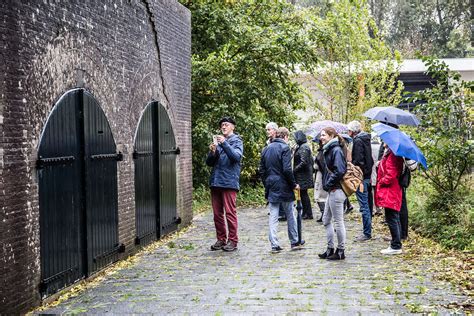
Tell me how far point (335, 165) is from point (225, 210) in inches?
77.4

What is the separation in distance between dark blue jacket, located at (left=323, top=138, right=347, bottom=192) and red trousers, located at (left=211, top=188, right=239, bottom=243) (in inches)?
64.2

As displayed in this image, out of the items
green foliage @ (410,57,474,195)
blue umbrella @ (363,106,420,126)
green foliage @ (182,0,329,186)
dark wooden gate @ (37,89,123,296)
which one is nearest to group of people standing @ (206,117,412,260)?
blue umbrella @ (363,106,420,126)

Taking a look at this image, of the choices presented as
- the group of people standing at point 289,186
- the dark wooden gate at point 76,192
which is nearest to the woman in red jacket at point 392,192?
the group of people standing at point 289,186

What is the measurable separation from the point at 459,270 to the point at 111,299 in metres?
4.25

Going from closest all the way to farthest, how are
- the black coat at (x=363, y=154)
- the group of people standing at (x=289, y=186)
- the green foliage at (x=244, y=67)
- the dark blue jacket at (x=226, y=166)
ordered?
the group of people standing at (x=289, y=186) → the dark blue jacket at (x=226, y=166) → the black coat at (x=363, y=154) → the green foliage at (x=244, y=67)

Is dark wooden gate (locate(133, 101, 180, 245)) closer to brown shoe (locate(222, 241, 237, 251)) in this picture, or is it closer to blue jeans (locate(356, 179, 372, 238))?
brown shoe (locate(222, 241, 237, 251))

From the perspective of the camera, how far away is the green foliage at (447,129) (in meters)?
10.6

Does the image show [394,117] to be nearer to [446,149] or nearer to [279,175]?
[446,149]

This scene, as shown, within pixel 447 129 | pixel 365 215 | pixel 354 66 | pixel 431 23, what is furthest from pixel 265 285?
pixel 431 23

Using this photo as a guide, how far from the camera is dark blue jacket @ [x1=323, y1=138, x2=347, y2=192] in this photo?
8.55 m

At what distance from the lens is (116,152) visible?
28.7ft

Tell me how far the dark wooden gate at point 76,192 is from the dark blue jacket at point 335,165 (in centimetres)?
300

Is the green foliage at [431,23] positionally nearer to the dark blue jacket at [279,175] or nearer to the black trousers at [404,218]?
the black trousers at [404,218]

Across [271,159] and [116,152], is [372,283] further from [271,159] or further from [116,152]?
[116,152]
